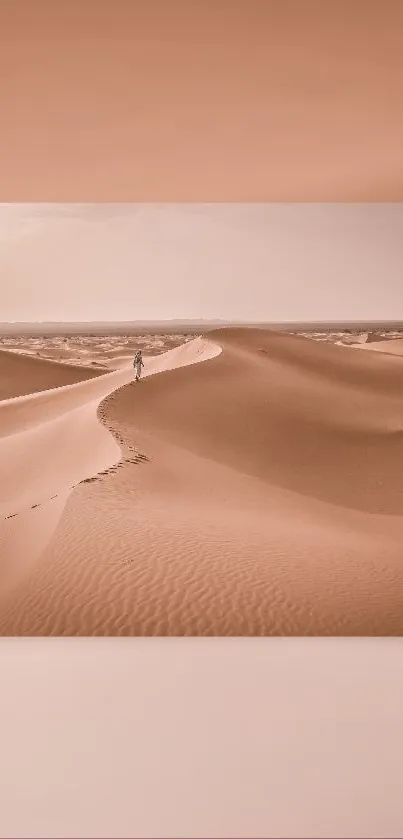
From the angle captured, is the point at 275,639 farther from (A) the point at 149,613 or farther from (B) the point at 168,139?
(B) the point at 168,139

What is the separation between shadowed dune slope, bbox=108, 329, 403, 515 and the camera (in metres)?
9.01

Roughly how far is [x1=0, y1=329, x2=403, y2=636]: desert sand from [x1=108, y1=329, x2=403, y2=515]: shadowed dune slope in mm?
48

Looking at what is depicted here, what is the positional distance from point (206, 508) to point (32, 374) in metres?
18.8

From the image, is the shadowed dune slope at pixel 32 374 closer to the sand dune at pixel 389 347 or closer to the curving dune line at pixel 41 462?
the curving dune line at pixel 41 462

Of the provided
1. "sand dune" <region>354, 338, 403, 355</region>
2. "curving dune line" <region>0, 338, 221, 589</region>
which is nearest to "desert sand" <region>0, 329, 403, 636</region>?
"curving dune line" <region>0, 338, 221, 589</region>

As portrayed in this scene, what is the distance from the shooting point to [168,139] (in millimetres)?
3748

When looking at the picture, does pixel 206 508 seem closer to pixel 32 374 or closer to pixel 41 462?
pixel 41 462

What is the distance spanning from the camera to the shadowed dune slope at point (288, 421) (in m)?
9.01

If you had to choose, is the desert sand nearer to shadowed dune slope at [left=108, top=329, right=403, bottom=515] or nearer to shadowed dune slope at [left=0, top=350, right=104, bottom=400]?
shadowed dune slope at [left=108, top=329, right=403, bottom=515]

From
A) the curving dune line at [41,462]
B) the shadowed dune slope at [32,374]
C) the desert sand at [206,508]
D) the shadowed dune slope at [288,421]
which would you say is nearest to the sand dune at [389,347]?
the shadowed dune slope at [288,421]

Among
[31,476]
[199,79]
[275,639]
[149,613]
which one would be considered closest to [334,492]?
[31,476]

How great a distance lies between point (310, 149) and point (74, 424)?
7.10 meters

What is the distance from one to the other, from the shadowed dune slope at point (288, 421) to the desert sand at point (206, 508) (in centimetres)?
5

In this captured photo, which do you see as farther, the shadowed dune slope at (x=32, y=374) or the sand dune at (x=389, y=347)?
the sand dune at (x=389, y=347)
